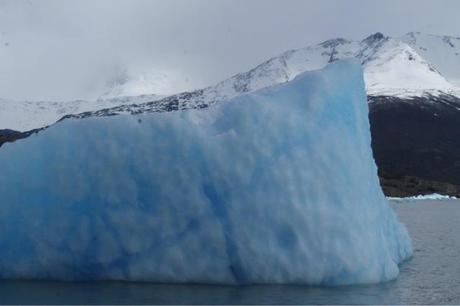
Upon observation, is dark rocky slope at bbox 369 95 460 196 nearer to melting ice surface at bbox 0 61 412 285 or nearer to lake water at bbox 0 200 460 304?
lake water at bbox 0 200 460 304

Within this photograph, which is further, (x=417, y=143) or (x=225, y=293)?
(x=417, y=143)

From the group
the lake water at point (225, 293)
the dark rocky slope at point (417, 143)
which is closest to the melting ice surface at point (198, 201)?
the lake water at point (225, 293)

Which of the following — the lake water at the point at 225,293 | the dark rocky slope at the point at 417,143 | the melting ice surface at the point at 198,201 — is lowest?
the dark rocky slope at the point at 417,143

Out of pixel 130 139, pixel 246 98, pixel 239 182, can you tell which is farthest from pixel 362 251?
pixel 130 139

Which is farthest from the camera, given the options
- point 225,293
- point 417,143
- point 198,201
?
point 417,143

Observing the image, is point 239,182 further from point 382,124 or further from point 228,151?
point 382,124

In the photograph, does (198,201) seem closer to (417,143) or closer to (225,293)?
(225,293)

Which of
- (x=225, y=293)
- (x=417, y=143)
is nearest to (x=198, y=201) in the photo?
(x=225, y=293)

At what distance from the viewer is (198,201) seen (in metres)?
11.3

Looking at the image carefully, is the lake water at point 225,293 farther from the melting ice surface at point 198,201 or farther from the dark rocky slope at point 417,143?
the dark rocky slope at point 417,143

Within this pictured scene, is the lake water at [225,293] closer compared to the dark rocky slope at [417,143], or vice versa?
the lake water at [225,293]

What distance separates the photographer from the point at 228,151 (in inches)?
454

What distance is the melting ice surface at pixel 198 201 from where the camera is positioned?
1115 centimetres

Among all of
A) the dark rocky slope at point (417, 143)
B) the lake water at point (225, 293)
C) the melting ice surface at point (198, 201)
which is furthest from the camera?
the dark rocky slope at point (417, 143)
